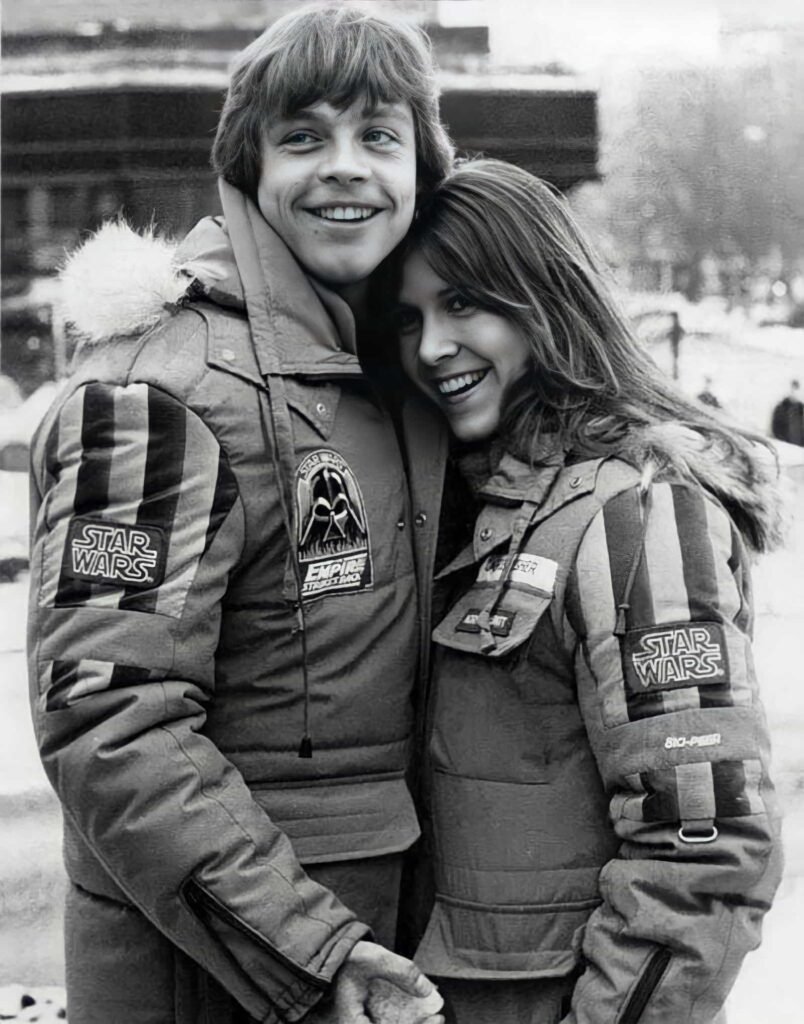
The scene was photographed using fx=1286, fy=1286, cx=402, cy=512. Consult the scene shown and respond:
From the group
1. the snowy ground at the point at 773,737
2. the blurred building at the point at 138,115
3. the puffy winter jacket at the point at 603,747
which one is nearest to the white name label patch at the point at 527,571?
the puffy winter jacket at the point at 603,747

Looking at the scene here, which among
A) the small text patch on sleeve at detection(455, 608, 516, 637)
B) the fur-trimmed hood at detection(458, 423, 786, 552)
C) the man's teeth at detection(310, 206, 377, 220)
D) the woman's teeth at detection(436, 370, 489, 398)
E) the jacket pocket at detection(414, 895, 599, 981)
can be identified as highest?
the man's teeth at detection(310, 206, 377, 220)

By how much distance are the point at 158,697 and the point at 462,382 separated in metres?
0.69

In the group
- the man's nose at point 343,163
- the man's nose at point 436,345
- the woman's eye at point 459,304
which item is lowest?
the man's nose at point 436,345

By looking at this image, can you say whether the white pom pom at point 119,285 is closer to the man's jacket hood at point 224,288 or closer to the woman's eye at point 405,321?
the man's jacket hood at point 224,288

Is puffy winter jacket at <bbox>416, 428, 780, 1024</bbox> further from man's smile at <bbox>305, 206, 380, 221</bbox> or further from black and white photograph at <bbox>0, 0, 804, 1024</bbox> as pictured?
man's smile at <bbox>305, 206, 380, 221</bbox>

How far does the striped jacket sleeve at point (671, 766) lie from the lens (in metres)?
1.56

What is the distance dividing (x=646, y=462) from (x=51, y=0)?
260 cm

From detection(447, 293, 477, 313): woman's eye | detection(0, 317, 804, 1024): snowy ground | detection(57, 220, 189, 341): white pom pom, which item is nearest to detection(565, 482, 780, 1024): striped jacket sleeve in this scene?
detection(447, 293, 477, 313): woman's eye

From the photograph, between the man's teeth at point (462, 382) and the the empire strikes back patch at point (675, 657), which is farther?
the man's teeth at point (462, 382)

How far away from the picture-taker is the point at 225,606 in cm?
168

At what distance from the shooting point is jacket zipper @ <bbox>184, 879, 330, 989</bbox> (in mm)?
1521

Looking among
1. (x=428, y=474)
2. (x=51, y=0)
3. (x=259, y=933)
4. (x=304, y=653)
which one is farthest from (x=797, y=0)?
(x=259, y=933)

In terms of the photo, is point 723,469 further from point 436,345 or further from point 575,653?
point 436,345

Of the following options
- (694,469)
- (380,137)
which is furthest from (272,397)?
(694,469)
